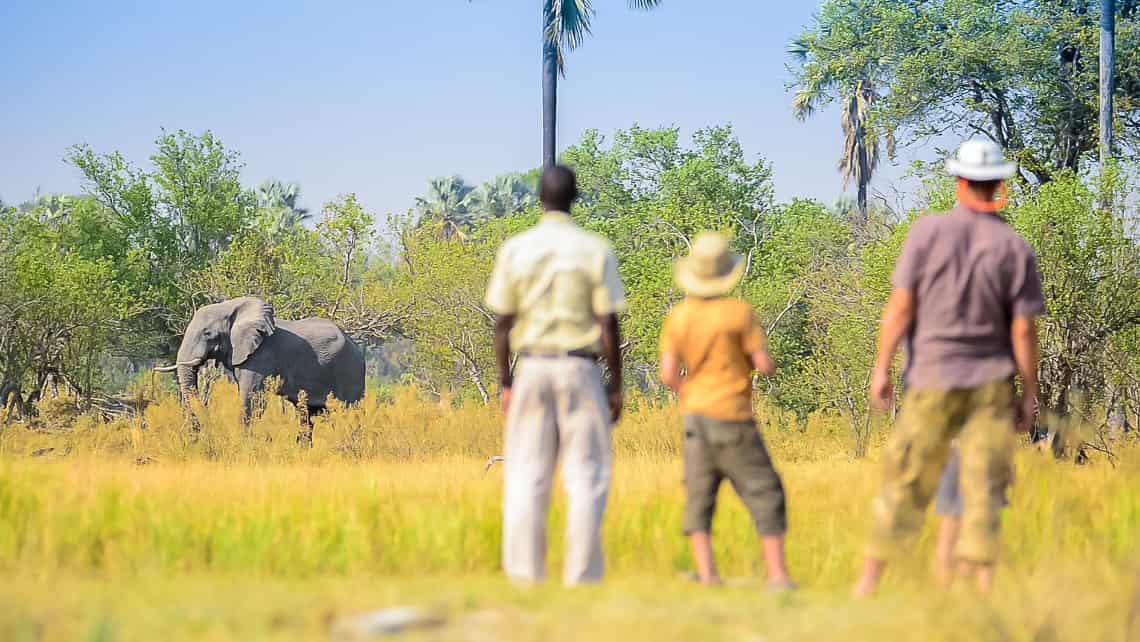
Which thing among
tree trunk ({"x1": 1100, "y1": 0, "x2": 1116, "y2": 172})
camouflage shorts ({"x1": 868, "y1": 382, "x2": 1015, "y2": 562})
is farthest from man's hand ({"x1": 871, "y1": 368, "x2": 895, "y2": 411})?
tree trunk ({"x1": 1100, "y1": 0, "x2": 1116, "y2": 172})

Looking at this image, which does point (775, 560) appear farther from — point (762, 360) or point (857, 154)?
point (857, 154)

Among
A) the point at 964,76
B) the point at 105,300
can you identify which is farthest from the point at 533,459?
the point at 964,76

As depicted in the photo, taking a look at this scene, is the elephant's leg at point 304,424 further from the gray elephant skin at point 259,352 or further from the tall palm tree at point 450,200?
the tall palm tree at point 450,200

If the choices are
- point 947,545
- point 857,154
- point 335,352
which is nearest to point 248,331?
point 335,352

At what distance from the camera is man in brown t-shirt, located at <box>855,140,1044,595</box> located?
21.6ft

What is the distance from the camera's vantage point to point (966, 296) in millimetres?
6598

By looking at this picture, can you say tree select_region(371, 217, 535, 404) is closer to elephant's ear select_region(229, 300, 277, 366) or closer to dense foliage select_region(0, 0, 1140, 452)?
dense foliage select_region(0, 0, 1140, 452)

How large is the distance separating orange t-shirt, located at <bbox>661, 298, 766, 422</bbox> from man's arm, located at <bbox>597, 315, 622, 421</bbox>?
0.27 metres

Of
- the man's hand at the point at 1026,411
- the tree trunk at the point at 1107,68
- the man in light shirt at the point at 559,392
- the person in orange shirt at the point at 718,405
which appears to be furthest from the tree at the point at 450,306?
the man's hand at the point at 1026,411

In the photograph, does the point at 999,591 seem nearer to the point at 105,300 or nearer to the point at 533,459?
the point at 533,459

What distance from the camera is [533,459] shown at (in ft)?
22.3

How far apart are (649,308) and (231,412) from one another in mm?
8593

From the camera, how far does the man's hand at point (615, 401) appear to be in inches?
272

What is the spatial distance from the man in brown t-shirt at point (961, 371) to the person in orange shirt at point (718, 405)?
0.54m
